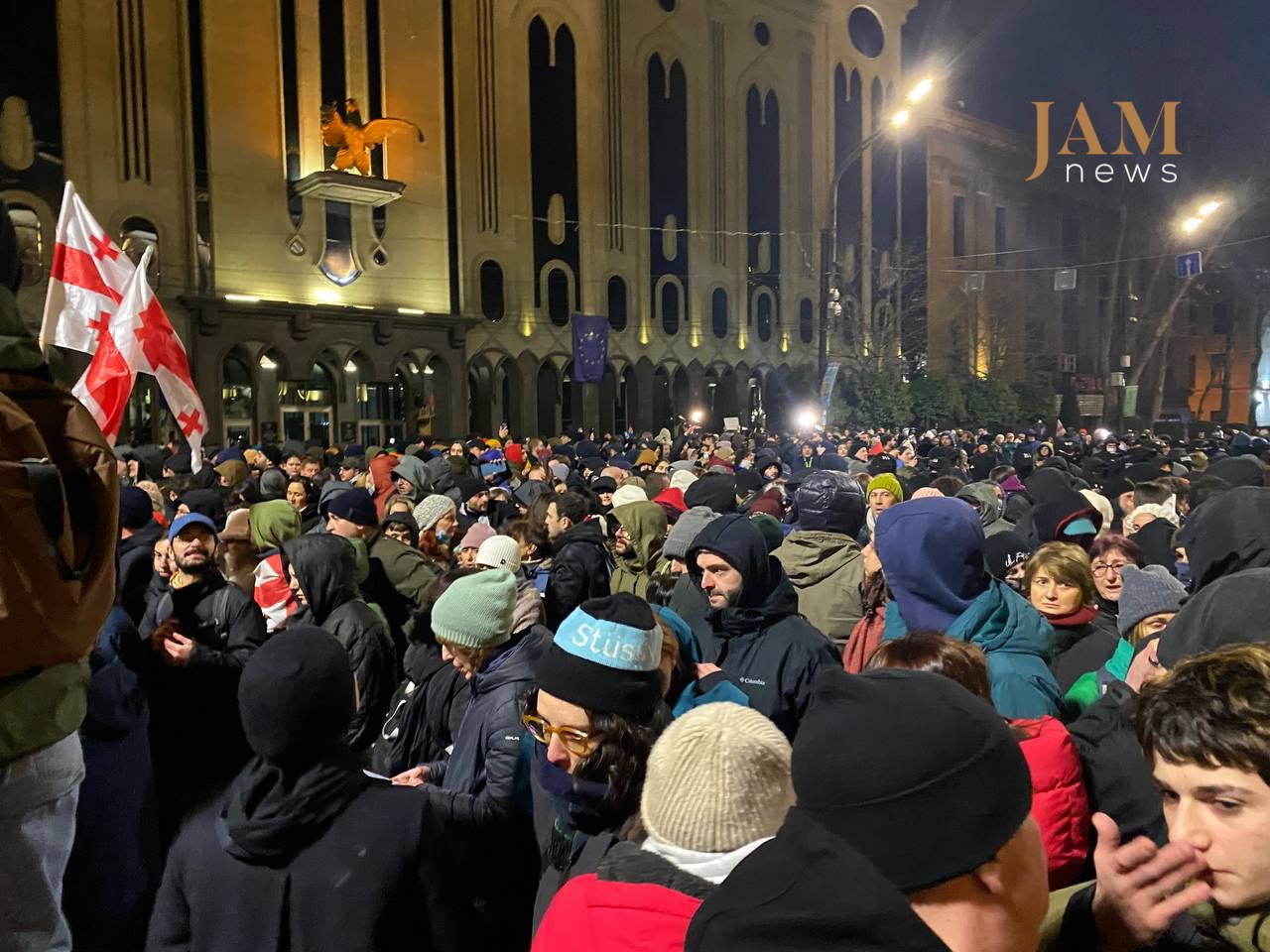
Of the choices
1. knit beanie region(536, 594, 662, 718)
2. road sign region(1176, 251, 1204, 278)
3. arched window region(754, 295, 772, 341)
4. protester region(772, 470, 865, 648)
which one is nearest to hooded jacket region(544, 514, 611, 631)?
protester region(772, 470, 865, 648)

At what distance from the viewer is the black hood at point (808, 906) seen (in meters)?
1.18

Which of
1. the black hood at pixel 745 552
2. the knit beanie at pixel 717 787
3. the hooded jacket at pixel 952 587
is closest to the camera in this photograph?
the knit beanie at pixel 717 787

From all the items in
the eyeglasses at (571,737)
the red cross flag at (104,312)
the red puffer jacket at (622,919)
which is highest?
the red cross flag at (104,312)

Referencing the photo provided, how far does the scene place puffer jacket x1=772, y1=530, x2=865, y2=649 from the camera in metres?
5.21

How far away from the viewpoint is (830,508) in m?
5.72

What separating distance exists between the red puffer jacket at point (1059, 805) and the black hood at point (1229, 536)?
6.39 ft

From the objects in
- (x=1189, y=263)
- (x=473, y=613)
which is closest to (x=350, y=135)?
(x=473, y=613)

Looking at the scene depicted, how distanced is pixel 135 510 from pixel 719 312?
3122 centimetres

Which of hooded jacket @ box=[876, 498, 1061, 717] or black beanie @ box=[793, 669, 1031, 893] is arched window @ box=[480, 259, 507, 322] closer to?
hooded jacket @ box=[876, 498, 1061, 717]

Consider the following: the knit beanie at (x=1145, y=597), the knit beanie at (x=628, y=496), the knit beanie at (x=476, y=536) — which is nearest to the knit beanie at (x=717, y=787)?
the knit beanie at (x=1145, y=597)

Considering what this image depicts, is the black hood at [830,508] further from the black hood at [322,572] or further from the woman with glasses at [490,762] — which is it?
the black hood at [322,572]

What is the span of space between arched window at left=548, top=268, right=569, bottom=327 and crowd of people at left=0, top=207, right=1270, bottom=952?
83.9ft

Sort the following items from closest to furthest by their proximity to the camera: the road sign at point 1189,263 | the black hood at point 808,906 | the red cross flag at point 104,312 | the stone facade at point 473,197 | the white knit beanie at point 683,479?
the black hood at point 808,906
the red cross flag at point 104,312
the white knit beanie at point 683,479
the stone facade at point 473,197
the road sign at point 1189,263

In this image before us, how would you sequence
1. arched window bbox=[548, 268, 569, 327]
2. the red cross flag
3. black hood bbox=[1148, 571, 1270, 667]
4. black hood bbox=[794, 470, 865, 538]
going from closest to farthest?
black hood bbox=[1148, 571, 1270, 667] < black hood bbox=[794, 470, 865, 538] < the red cross flag < arched window bbox=[548, 268, 569, 327]
